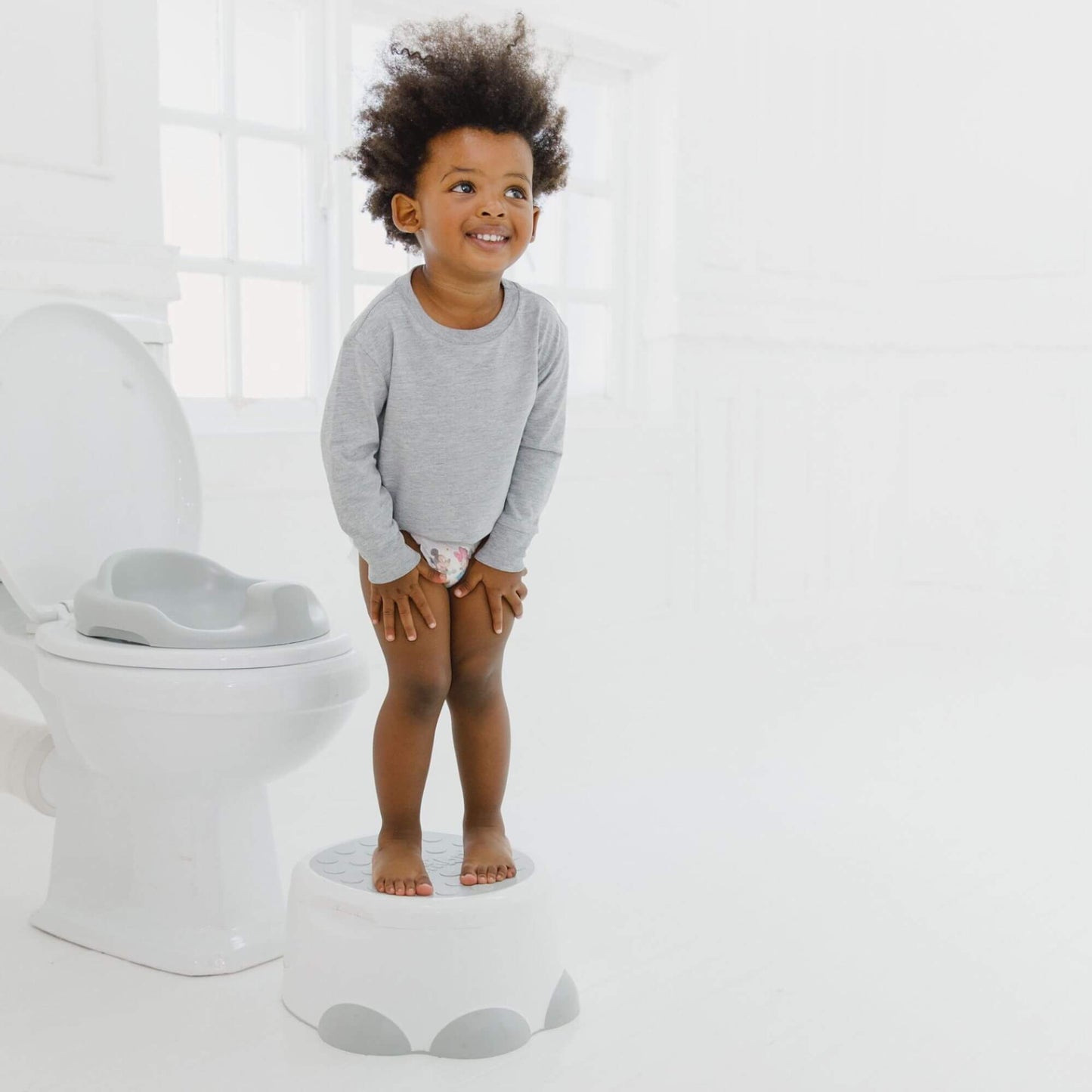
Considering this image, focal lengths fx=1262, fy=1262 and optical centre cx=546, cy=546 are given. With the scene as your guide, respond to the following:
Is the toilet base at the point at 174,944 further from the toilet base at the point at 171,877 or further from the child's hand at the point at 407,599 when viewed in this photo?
the child's hand at the point at 407,599

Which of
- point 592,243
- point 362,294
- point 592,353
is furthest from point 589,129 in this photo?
point 362,294

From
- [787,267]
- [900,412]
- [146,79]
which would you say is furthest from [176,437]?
[900,412]

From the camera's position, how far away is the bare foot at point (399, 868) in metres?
1.33

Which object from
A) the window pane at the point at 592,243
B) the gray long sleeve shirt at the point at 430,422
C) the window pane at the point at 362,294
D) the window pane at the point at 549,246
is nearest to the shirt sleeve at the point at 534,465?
the gray long sleeve shirt at the point at 430,422

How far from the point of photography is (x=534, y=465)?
1.47 meters

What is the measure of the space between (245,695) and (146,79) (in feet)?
4.71

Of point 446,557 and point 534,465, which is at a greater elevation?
point 534,465

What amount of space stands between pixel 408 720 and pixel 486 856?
0.57 feet

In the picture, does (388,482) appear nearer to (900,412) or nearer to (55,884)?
(55,884)

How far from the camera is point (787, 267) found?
144 inches

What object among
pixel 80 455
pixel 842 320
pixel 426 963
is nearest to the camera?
pixel 426 963

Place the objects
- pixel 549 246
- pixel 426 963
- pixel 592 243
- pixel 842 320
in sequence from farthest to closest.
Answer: pixel 842 320, pixel 592 243, pixel 549 246, pixel 426 963

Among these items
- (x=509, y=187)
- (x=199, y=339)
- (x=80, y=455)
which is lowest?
(x=80, y=455)

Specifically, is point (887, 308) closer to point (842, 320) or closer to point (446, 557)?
point (842, 320)
